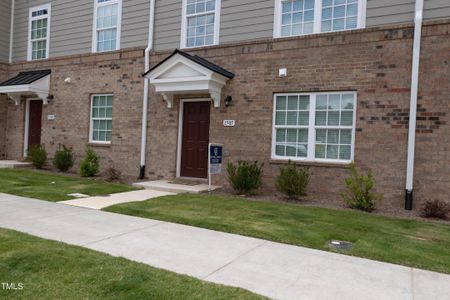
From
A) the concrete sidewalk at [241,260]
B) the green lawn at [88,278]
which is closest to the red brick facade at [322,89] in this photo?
the concrete sidewalk at [241,260]

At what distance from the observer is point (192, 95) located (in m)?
10.8

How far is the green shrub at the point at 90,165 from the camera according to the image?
11.6 meters

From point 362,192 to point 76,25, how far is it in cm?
1117

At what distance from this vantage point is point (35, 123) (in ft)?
48.0

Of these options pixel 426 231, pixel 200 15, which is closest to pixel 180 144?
pixel 200 15

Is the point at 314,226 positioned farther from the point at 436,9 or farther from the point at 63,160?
the point at 63,160

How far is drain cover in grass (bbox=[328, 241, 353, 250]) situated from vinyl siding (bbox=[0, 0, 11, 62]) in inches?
600

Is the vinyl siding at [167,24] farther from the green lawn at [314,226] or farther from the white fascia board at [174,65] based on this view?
the green lawn at [314,226]

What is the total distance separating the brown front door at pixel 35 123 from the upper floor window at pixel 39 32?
74.3 inches

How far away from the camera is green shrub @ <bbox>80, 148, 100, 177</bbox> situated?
38.2 feet

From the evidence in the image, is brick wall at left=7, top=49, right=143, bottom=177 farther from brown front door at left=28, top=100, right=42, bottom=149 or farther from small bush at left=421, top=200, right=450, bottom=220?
small bush at left=421, top=200, right=450, bottom=220

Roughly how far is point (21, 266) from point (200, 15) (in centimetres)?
866

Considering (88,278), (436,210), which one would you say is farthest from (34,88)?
(436,210)

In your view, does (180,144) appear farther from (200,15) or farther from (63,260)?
(63,260)
